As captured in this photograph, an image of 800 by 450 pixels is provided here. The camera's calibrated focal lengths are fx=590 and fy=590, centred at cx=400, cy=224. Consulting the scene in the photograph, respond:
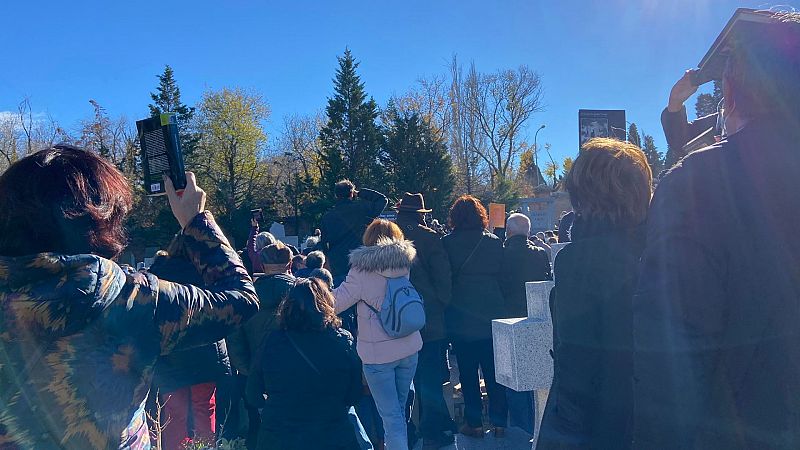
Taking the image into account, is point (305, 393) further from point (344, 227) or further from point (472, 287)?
point (344, 227)

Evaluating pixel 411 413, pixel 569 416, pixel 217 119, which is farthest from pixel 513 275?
pixel 217 119

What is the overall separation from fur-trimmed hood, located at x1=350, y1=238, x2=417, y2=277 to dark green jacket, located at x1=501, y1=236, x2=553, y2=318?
161 cm

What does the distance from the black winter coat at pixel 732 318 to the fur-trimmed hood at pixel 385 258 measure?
2.80 metres

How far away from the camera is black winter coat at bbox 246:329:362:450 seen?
334 cm

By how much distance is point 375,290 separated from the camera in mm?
4203

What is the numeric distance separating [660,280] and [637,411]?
13.1 inches

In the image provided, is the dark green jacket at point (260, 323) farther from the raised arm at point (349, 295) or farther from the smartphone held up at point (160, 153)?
the smartphone held up at point (160, 153)

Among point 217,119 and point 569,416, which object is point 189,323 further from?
point 217,119

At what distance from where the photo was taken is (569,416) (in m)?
2.13

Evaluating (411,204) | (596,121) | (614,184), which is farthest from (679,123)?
(596,121)

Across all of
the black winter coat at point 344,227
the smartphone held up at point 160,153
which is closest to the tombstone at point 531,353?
the smartphone held up at point 160,153

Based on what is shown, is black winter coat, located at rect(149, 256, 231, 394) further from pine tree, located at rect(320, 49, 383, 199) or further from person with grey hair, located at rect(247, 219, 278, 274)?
pine tree, located at rect(320, 49, 383, 199)

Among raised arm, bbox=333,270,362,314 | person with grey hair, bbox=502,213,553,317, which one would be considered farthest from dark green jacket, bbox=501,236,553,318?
raised arm, bbox=333,270,362,314

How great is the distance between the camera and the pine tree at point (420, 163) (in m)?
31.3
